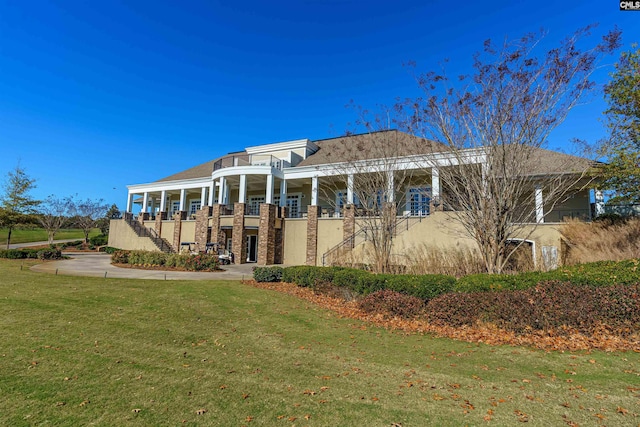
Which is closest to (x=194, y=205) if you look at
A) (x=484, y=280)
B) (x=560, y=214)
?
(x=560, y=214)

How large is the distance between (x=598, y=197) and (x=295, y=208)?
20.4 meters

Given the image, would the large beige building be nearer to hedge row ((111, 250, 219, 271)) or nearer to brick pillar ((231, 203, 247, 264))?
brick pillar ((231, 203, 247, 264))

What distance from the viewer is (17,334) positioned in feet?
19.9

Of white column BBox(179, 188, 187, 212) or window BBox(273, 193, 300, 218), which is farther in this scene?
white column BBox(179, 188, 187, 212)

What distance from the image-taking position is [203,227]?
26.8 metres

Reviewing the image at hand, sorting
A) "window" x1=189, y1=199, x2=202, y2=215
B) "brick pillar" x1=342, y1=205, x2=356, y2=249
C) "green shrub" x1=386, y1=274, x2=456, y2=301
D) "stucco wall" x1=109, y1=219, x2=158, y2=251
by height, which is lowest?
"green shrub" x1=386, y1=274, x2=456, y2=301

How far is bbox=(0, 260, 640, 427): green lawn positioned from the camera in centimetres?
362

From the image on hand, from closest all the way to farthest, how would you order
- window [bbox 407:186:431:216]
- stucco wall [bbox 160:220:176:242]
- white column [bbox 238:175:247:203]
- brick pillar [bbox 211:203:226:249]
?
window [bbox 407:186:431:216], white column [bbox 238:175:247:203], brick pillar [bbox 211:203:226:249], stucco wall [bbox 160:220:176:242]

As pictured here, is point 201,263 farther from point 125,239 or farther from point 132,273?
point 125,239

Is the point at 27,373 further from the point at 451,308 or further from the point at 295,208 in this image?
the point at 295,208

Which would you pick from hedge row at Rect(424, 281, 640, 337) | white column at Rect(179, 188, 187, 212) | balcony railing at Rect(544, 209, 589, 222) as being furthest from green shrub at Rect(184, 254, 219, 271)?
balcony railing at Rect(544, 209, 589, 222)

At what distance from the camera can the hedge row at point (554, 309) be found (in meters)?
6.51

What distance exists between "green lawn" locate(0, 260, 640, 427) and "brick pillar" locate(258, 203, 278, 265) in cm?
1512

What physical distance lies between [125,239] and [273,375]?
33329 mm
